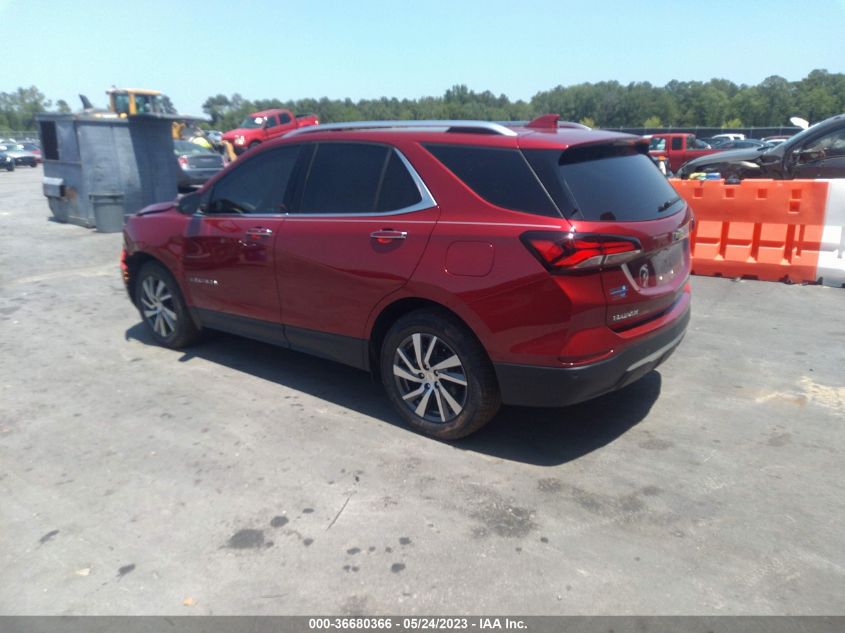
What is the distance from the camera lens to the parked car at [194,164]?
17578 mm

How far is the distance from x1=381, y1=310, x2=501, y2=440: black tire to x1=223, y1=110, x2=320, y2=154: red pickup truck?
1030 inches

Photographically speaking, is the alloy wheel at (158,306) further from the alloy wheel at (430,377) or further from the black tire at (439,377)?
the alloy wheel at (430,377)

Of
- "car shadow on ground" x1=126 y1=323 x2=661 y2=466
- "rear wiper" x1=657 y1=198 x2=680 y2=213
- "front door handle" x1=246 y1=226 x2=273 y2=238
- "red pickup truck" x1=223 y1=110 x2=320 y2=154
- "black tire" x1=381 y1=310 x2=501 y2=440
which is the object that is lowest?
"car shadow on ground" x1=126 y1=323 x2=661 y2=466

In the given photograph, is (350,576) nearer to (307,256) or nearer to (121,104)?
(307,256)

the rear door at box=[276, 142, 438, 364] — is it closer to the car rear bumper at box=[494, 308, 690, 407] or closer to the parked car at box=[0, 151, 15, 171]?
the car rear bumper at box=[494, 308, 690, 407]

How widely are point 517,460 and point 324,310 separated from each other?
1611 mm

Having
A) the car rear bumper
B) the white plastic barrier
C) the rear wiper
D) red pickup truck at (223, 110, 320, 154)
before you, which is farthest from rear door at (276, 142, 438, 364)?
red pickup truck at (223, 110, 320, 154)

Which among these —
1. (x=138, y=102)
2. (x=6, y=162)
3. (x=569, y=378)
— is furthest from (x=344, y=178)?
(x=6, y=162)

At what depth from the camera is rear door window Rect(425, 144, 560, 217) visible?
375cm

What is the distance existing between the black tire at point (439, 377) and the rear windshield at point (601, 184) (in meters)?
0.94

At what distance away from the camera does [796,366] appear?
17.7 ft

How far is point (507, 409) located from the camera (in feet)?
15.7

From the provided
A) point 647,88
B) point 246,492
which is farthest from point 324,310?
point 647,88

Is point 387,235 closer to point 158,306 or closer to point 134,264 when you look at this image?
point 158,306
